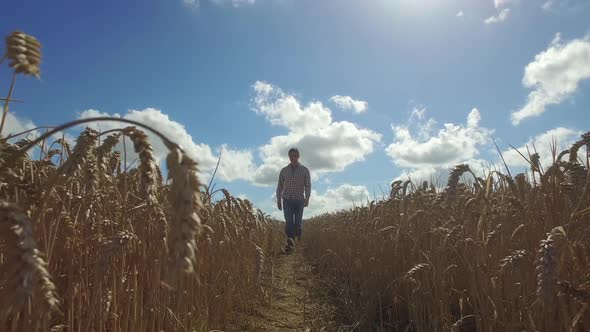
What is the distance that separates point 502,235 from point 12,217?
266 centimetres

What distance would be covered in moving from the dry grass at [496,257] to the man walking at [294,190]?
4390mm

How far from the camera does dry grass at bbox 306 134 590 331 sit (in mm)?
1838

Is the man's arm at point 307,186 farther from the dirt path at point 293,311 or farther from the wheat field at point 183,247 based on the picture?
the wheat field at point 183,247

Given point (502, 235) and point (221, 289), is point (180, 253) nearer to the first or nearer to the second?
point (502, 235)

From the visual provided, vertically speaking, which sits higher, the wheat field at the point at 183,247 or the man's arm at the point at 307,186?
the man's arm at the point at 307,186

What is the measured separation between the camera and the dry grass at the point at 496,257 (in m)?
1.84

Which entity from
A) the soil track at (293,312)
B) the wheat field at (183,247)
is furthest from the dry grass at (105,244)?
the soil track at (293,312)

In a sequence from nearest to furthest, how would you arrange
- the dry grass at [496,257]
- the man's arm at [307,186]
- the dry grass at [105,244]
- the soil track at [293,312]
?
the dry grass at [105,244] < the dry grass at [496,257] < the soil track at [293,312] < the man's arm at [307,186]

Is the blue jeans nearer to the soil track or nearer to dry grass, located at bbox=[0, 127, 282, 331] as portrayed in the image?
the soil track

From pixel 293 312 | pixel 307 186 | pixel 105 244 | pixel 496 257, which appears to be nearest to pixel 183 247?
pixel 105 244

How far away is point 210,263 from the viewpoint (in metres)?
3.71

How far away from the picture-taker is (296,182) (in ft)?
31.4

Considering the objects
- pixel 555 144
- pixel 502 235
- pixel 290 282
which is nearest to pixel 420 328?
pixel 502 235

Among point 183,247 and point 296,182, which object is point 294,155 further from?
point 183,247
